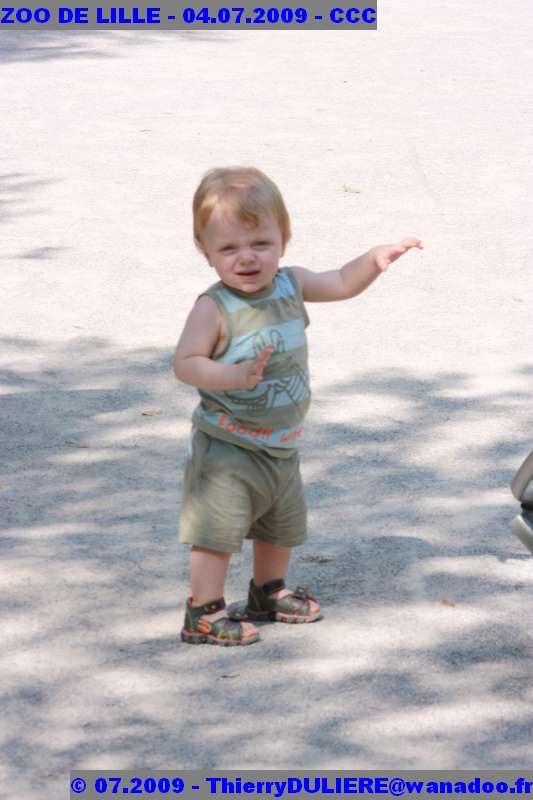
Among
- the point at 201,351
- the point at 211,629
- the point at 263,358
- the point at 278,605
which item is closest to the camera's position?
the point at 263,358

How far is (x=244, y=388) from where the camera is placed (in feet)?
10.6

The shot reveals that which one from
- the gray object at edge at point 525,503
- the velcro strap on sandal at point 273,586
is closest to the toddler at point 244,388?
the velcro strap on sandal at point 273,586

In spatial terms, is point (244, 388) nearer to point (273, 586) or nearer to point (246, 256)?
point (246, 256)

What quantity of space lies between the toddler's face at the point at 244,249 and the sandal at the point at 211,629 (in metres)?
0.78

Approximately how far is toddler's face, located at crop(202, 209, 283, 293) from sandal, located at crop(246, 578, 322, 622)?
2.54 feet

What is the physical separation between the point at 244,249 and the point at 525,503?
87cm

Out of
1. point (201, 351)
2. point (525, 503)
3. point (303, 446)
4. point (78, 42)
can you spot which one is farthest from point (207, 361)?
point (78, 42)

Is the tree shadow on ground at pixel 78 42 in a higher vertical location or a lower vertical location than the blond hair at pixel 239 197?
higher

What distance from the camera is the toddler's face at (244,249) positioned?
11.0ft

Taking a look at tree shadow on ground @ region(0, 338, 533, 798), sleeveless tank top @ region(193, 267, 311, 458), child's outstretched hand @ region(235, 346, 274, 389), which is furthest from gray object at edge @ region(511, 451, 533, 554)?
child's outstretched hand @ region(235, 346, 274, 389)

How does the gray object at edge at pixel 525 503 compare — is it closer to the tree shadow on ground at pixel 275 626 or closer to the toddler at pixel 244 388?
the tree shadow on ground at pixel 275 626

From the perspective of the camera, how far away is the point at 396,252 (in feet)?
11.5

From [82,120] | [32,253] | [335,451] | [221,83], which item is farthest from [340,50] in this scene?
[335,451]

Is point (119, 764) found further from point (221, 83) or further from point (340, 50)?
point (340, 50)
